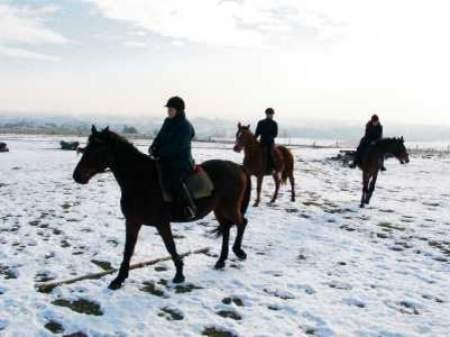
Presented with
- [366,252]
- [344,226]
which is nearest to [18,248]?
[366,252]

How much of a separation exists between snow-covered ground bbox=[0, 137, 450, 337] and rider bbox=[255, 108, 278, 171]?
165 centimetres

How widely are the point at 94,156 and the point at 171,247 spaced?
6.67 feet

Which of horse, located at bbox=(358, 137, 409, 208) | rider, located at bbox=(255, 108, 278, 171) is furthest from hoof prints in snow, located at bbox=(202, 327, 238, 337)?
horse, located at bbox=(358, 137, 409, 208)

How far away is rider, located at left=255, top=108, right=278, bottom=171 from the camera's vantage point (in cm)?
1577

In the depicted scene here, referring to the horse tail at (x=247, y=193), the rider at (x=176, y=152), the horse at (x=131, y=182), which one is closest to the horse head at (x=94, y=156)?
the horse at (x=131, y=182)

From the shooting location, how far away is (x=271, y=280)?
820cm

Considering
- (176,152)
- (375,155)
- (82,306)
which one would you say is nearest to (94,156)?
(176,152)

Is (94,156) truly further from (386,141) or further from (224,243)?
(386,141)

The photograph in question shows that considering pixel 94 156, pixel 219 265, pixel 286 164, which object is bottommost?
pixel 219 265

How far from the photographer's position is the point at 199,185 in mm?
7996

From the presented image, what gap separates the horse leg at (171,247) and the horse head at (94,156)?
1473mm

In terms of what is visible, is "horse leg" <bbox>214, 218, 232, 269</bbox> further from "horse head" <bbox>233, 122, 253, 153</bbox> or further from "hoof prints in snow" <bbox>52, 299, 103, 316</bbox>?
"horse head" <bbox>233, 122, 253, 153</bbox>

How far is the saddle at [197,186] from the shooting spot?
7652 millimetres

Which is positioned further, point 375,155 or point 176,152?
point 375,155
